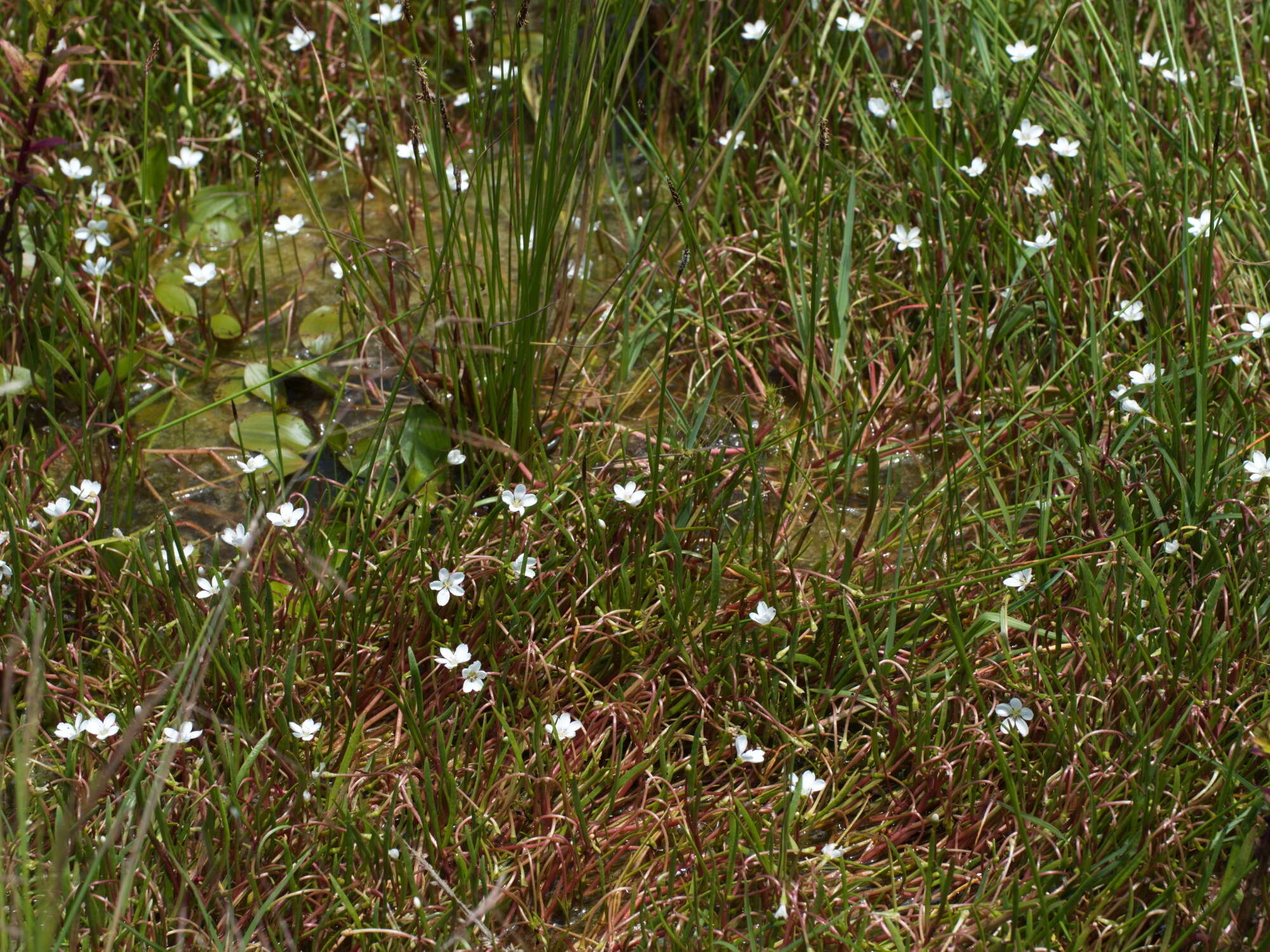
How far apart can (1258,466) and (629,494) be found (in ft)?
3.64

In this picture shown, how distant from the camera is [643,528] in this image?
2.30m

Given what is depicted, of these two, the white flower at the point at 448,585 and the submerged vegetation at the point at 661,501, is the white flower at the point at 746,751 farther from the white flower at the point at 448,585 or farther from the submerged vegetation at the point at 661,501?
the white flower at the point at 448,585

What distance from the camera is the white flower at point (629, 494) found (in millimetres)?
2254

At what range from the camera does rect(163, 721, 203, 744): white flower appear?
1775 mm

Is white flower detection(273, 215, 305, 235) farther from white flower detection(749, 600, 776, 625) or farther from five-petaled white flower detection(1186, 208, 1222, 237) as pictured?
five-petaled white flower detection(1186, 208, 1222, 237)

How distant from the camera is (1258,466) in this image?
2.20 m

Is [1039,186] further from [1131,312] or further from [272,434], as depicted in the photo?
[272,434]

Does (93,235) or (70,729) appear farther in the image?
(93,235)

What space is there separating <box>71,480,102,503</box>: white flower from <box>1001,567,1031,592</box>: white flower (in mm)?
1647

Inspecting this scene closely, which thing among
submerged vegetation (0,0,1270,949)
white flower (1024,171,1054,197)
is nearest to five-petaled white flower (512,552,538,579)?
submerged vegetation (0,0,1270,949)

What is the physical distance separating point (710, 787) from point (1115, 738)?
65 centimetres


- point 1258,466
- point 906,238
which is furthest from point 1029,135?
point 1258,466

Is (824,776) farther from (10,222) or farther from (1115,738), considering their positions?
(10,222)

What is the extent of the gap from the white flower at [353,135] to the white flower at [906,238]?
1426 mm
